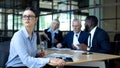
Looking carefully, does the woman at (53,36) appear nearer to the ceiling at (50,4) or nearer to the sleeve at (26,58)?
the ceiling at (50,4)

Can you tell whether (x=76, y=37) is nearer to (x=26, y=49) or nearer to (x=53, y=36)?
(x=53, y=36)

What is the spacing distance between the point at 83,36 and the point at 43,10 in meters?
3.49

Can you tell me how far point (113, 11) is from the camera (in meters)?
9.21

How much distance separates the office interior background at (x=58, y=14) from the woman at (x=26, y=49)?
15.2ft

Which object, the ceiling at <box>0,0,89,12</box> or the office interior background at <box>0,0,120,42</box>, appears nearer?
the office interior background at <box>0,0,120,42</box>

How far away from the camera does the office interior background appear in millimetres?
8148

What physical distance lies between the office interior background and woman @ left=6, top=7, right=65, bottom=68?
15.2ft

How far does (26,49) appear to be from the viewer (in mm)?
2904

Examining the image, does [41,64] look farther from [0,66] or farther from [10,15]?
[10,15]

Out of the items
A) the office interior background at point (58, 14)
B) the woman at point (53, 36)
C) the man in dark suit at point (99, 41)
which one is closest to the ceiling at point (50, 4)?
the office interior background at point (58, 14)

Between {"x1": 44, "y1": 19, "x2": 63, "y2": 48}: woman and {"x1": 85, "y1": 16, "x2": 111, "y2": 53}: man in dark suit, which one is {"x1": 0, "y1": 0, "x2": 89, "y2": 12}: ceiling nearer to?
{"x1": 44, "y1": 19, "x2": 63, "y2": 48}: woman

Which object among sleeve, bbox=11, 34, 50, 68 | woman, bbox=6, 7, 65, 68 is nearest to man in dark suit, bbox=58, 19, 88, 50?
woman, bbox=6, 7, 65, 68

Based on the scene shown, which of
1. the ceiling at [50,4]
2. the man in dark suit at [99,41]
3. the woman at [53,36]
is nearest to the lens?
the man in dark suit at [99,41]

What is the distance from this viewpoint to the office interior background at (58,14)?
26.7 ft
